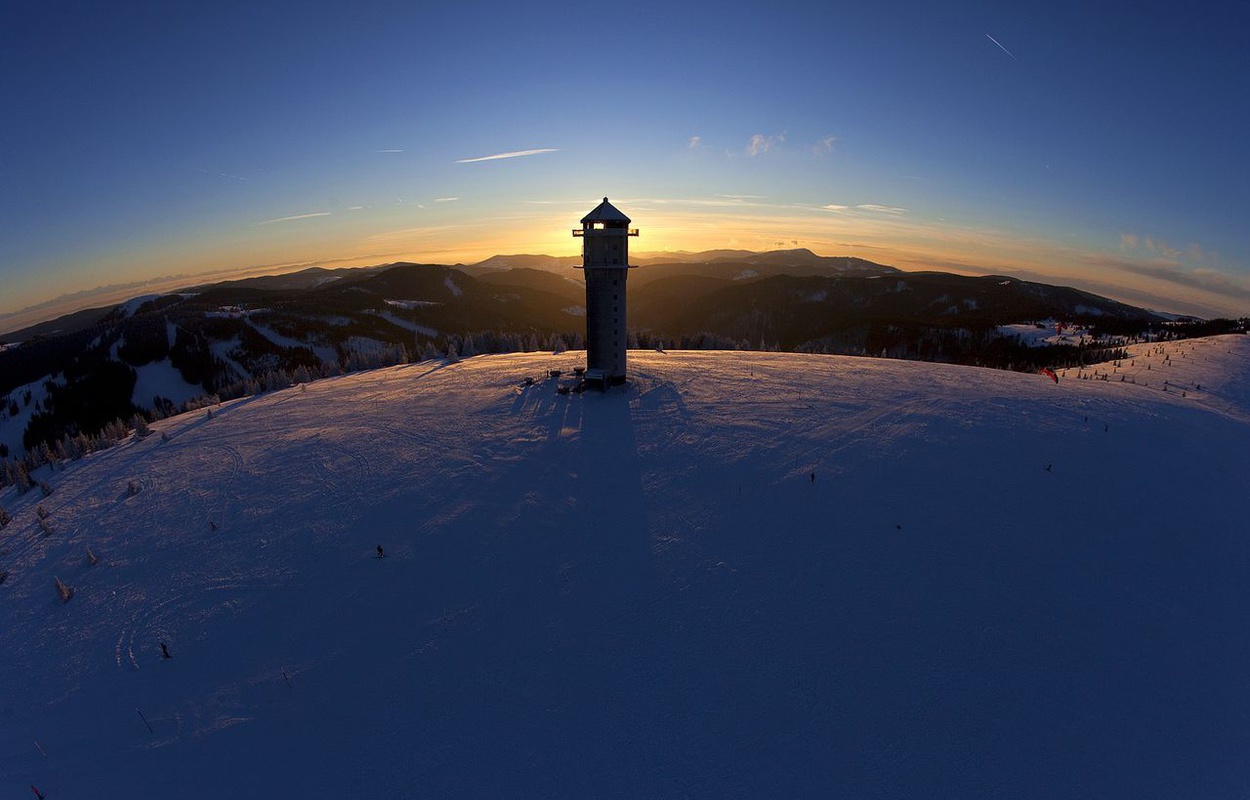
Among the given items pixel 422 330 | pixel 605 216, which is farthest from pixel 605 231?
pixel 422 330

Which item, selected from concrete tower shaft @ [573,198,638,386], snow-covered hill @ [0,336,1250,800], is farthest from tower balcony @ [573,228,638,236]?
snow-covered hill @ [0,336,1250,800]

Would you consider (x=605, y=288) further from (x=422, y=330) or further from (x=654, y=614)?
(x=422, y=330)

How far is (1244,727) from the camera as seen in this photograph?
573 cm

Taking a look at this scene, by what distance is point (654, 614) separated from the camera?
7.24m

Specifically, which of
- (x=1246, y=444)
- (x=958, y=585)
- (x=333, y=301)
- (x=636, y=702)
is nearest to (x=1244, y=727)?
(x=958, y=585)

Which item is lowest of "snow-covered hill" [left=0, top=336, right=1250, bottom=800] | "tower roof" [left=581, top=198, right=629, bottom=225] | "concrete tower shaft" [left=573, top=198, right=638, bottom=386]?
"snow-covered hill" [left=0, top=336, right=1250, bottom=800]

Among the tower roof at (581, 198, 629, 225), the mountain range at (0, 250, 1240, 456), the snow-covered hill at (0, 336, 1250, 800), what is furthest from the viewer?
the mountain range at (0, 250, 1240, 456)

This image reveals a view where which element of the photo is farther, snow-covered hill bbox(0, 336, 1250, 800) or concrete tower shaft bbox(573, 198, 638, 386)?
concrete tower shaft bbox(573, 198, 638, 386)

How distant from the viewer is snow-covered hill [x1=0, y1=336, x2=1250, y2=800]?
5.45 m

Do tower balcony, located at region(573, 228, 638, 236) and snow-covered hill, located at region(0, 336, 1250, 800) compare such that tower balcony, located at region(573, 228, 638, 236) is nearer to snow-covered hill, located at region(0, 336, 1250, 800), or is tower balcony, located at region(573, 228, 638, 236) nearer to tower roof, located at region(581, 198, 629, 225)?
tower roof, located at region(581, 198, 629, 225)

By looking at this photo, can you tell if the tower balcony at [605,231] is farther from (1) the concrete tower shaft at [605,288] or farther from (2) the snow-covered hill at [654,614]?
(2) the snow-covered hill at [654,614]

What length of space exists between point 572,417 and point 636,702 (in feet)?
32.1

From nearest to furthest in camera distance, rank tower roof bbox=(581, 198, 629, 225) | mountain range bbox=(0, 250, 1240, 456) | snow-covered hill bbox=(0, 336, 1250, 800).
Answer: snow-covered hill bbox=(0, 336, 1250, 800) → tower roof bbox=(581, 198, 629, 225) → mountain range bbox=(0, 250, 1240, 456)

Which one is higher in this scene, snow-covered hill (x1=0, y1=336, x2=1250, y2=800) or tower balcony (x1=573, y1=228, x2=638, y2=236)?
tower balcony (x1=573, y1=228, x2=638, y2=236)
